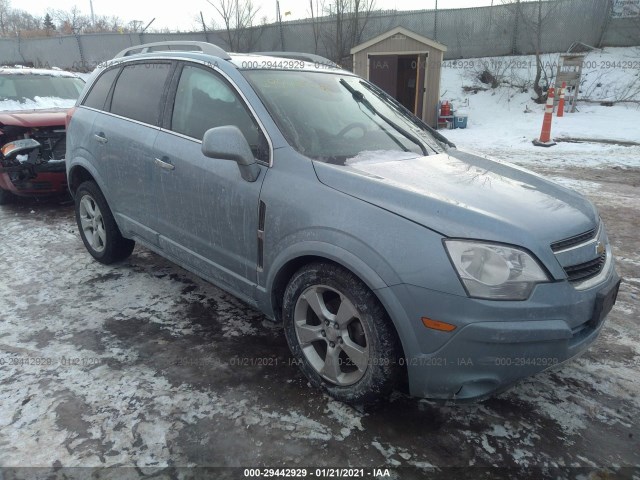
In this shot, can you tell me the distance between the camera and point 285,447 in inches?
84.3

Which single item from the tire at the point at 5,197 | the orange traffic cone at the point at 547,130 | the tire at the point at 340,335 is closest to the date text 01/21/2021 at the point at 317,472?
the tire at the point at 340,335

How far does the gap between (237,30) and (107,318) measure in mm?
23874

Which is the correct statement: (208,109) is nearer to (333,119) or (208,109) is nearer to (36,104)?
(333,119)

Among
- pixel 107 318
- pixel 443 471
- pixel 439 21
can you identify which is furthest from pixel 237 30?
pixel 443 471

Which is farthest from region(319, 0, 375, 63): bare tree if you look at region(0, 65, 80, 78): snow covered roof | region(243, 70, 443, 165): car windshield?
region(243, 70, 443, 165): car windshield

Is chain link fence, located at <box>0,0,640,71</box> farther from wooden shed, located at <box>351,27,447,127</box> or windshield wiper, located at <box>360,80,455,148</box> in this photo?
windshield wiper, located at <box>360,80,455,148</box>

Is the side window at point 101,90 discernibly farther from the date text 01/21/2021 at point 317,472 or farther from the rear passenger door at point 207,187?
the date text 01/21/2021 at point 317,472

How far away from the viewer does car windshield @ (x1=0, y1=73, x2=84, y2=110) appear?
20.9ft

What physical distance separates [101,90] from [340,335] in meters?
3.26

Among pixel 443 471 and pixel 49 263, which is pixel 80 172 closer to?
pixel 49 263

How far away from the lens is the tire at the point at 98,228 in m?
3.97

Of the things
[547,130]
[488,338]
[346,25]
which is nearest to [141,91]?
[488,338]

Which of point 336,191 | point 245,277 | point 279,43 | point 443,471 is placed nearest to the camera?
point 443,471

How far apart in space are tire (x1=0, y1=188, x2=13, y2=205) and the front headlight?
6.49 meters
